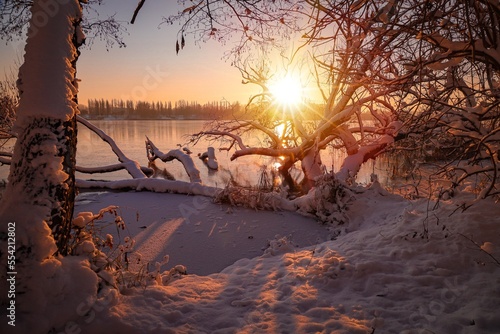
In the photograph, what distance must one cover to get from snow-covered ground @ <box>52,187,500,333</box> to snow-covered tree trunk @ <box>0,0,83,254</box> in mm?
969

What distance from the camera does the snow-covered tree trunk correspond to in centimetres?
239

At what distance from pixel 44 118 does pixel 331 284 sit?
3398 millimetres

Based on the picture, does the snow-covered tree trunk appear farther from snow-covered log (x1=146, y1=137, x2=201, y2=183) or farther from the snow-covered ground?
snow-covered log (x1=146, y1=137, x2=201, y2=183)

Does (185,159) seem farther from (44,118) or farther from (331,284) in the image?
(44,118)

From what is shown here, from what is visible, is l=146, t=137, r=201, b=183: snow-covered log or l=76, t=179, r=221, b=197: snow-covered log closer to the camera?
l=76, t=179, r=221, b=197: snow-covered log

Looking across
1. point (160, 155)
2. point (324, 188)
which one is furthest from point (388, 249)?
point (160, 155)

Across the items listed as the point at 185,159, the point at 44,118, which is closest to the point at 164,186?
the point at 185,159

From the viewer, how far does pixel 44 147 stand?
243 cm

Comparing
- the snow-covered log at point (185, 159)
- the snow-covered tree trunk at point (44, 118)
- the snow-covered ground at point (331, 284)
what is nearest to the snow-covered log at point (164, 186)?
the snow-covered ground at point (331, 284)

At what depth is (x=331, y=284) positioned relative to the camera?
339 cm

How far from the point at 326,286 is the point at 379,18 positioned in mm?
3102

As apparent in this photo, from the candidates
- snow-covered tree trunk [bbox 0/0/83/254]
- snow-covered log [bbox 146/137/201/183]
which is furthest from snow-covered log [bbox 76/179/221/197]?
snow-covered tree trunk [bbox 0/0/83/254]

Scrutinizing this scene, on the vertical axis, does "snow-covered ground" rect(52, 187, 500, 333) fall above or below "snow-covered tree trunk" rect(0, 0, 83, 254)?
below

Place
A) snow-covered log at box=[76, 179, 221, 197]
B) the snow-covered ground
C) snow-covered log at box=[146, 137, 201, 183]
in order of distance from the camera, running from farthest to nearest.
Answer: snow-covered log at box=[146, 137, 201, 183] → snow-covered log at box=[76, 179, 221, 197] → the snow-covered ground
